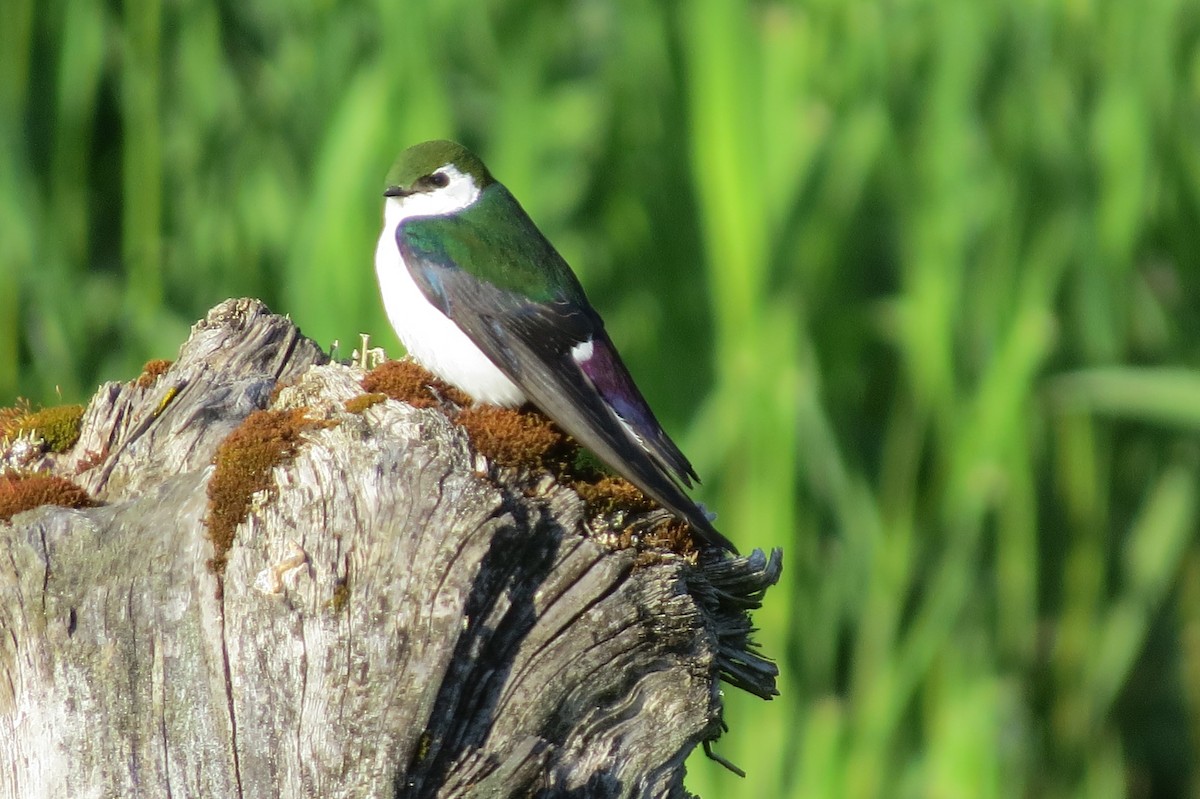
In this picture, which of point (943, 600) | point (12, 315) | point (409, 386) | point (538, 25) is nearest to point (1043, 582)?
point (943, 600)

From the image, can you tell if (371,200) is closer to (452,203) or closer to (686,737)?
(452,203)

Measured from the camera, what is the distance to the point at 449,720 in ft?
7.35

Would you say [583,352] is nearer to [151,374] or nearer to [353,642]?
[151,374]

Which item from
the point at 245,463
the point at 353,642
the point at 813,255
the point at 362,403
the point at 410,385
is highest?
the point at 813,255

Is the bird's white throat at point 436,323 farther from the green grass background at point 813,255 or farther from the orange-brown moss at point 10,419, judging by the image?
the green grass background at point 813,255

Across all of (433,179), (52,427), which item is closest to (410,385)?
(52,427)

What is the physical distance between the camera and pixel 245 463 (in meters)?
2.40

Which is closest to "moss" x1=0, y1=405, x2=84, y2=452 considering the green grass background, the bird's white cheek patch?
the bird's white cheek patch

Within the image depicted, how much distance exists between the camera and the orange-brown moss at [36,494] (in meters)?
2.46

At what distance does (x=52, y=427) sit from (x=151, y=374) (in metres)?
0.22

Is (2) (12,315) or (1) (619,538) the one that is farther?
(2) (12,315)

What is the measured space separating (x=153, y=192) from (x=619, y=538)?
11.3ft

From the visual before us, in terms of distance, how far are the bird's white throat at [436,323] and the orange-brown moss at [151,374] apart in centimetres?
65

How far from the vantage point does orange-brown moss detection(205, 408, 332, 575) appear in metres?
2.30
